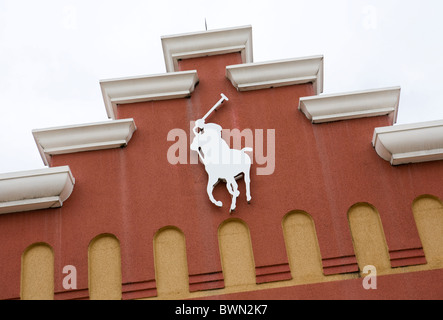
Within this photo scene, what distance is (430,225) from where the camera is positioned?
7176mm

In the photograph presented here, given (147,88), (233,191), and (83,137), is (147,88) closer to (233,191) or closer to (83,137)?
(83,137)

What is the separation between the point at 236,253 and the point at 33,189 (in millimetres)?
2732

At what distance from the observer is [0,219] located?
7.38 meters

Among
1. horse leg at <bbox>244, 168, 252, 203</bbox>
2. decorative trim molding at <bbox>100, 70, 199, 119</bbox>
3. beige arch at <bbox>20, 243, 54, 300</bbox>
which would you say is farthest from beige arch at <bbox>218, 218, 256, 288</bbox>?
decorative trim molding at <bbox>100, 70, 199, 119</bbox>

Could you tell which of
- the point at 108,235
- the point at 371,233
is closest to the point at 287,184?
the point at 371,233

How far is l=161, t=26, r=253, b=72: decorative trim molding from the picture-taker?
892cm

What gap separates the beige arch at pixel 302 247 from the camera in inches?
274

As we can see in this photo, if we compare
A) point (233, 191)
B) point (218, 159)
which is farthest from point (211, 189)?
point (218, 159)

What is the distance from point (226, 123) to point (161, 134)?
934 millimetres

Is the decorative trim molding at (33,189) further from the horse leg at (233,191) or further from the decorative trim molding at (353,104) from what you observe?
the decorative trim molding at (353,104)

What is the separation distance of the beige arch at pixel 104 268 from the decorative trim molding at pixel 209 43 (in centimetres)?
322

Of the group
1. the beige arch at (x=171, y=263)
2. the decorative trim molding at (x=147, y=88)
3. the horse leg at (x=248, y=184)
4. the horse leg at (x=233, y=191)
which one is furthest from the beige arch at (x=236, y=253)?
the decorative trim molding at (x=147, y=88)
